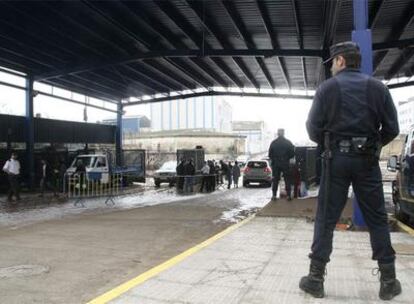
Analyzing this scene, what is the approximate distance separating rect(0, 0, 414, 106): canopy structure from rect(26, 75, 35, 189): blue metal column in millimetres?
627

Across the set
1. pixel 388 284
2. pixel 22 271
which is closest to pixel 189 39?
pixel 22 271

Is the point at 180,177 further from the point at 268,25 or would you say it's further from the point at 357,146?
the point at 357,146

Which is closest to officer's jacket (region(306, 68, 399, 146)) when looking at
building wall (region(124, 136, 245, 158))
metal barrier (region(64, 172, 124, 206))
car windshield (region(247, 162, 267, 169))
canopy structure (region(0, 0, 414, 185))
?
canopy structure (region(0, 0, 414, 185))

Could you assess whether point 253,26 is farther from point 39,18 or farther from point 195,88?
point 195,88

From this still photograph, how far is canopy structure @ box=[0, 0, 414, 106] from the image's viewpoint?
1791cm

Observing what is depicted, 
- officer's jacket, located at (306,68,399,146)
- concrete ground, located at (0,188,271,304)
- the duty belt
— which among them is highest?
officer's jacket, located at (306,68,399,146)

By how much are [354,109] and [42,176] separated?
2361cm

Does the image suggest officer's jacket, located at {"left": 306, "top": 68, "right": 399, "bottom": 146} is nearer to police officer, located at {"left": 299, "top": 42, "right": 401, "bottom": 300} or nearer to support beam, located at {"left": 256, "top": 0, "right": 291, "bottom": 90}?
police officer, located at {"left": 299, "top": 42, "right": 401, "bottom": 300}

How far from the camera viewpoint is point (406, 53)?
24.7 meters

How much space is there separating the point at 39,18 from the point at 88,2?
2774 mm

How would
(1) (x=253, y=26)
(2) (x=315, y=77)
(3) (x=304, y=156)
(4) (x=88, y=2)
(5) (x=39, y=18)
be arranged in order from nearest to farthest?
(4) (x=88, y=2)
(5) (x=39, y=18)
(1) (x=253, y=26)
(3) (x=304, y=156)
(2) (x=315, y=77)

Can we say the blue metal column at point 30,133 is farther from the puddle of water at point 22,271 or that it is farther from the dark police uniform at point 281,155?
the puddle of water at point 22,271

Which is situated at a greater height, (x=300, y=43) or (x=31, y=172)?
(x=300, y=43)

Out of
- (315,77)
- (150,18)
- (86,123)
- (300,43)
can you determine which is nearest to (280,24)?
(300,43)
